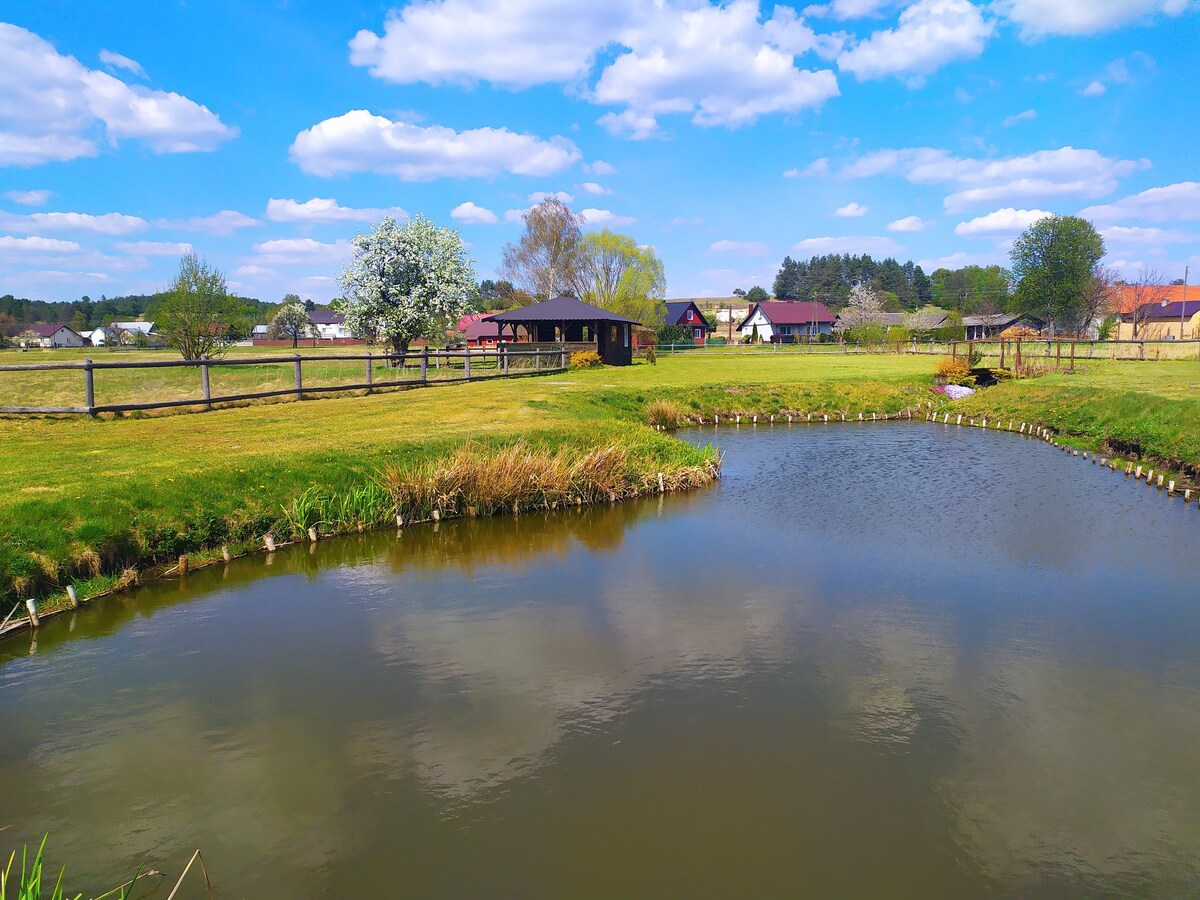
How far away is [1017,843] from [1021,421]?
25.7 m

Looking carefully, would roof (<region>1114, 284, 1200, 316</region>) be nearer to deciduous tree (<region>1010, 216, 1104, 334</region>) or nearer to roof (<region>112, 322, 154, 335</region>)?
deciduous tree (<region>1010, 216, 1104, 334</region>)

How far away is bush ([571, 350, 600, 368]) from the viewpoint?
41625 mm

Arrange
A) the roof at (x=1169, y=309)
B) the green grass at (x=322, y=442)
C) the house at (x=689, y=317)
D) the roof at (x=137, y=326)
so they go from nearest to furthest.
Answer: the green grass at (x=322, y=442) → the roof at (x=1169, y=309) → the house at (x=689, y=317) → the roof at (x=137, y=326)

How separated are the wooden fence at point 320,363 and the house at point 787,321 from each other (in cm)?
6951

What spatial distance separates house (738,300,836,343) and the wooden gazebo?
6122 centimetres

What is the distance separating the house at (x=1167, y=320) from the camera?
80625 millimetres

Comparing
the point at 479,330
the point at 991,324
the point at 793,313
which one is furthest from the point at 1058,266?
the point at 479,330

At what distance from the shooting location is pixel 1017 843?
560cm

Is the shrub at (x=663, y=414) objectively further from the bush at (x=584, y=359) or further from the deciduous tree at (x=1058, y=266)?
the deciduous tree at (x=1058, y=266)

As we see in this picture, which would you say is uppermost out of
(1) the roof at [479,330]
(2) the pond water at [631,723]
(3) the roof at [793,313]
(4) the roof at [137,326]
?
(4) the roof at [137,326]

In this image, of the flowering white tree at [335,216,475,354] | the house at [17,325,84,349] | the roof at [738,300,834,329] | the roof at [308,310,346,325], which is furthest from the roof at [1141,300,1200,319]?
the house at [17,325,84,349]

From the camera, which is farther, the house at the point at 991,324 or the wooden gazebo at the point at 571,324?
the house at the point at 991,324

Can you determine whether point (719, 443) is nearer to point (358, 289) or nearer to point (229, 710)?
point (229, 710)

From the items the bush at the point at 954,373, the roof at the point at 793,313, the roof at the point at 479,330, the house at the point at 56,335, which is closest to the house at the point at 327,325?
the house at the point at 56,335
